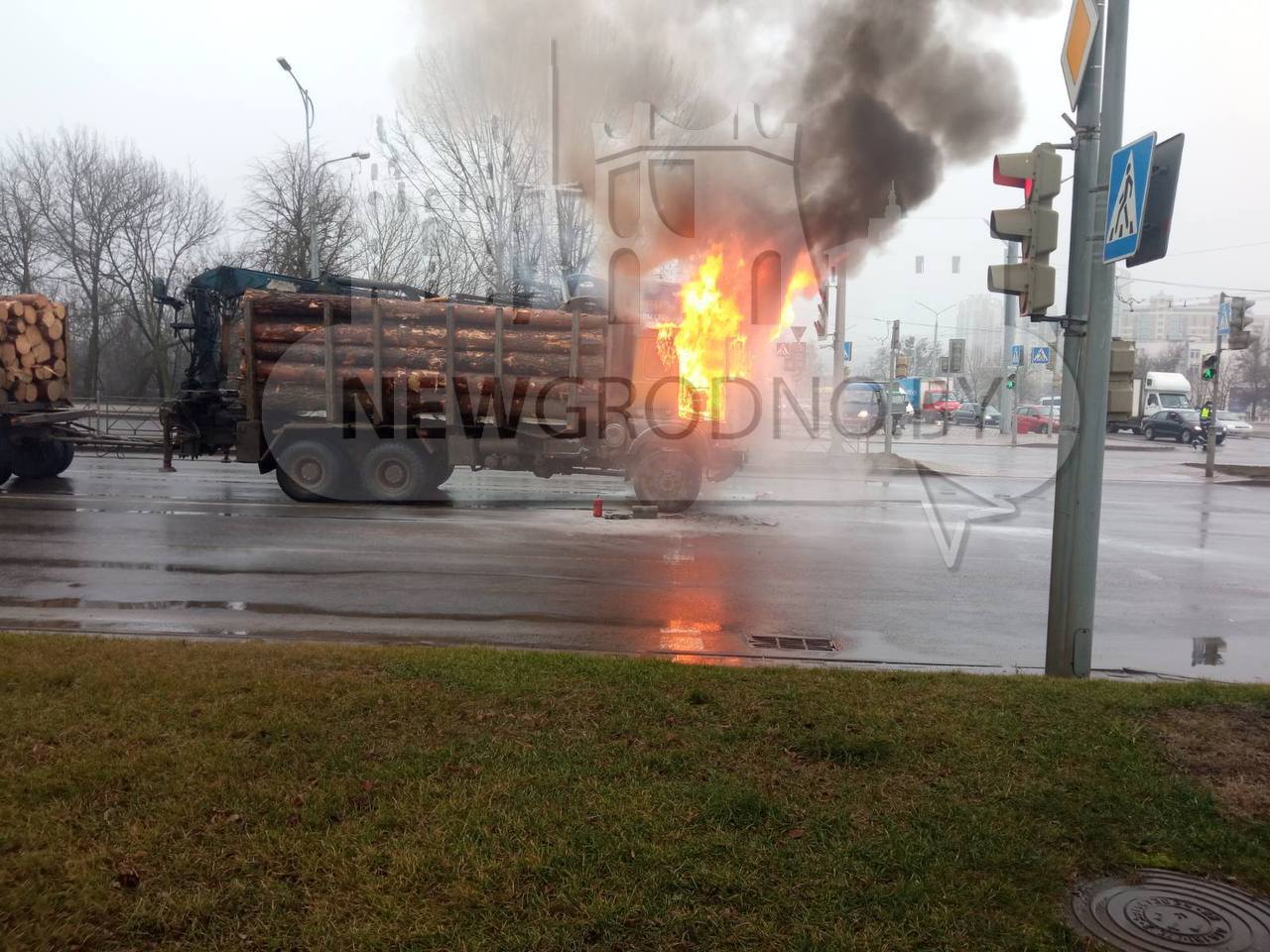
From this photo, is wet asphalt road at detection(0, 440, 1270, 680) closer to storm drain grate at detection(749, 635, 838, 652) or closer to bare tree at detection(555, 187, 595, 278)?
storm drain grate at detection(749, 635, 838, 652)

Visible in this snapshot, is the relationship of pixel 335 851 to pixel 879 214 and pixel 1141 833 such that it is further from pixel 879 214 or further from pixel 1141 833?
pixel 879 214

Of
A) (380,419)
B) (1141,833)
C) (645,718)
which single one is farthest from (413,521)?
(1141,833)

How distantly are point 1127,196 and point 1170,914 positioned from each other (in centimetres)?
374

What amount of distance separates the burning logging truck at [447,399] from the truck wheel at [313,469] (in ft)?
0.06

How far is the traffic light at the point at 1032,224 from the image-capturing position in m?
5.60

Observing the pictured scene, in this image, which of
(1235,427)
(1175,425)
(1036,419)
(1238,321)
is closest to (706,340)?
(1238,321)

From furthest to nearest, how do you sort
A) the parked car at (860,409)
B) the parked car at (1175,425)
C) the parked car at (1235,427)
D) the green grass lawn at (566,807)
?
the parked car at (1235,427) → the parked car at (1175,425) → the parked car at (860,409) → the green grass lawn at (566,807)

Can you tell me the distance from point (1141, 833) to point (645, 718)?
2039 millimetres

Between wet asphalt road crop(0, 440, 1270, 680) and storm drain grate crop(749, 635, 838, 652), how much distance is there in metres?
0.09

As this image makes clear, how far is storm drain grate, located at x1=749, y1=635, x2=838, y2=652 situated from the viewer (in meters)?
6.66

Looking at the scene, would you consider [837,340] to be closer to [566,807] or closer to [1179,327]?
[566,807]

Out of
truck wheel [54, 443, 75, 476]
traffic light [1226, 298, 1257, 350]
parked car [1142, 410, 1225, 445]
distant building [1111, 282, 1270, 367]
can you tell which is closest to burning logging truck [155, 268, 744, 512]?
truck wheel [54, 443, 75, 476]

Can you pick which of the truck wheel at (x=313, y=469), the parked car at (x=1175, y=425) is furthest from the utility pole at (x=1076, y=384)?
the parked car at (x=1175, y=425)

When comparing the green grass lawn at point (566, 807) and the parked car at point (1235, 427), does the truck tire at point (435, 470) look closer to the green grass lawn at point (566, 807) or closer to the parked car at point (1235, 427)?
the green grass lawn at point (566, 807)
